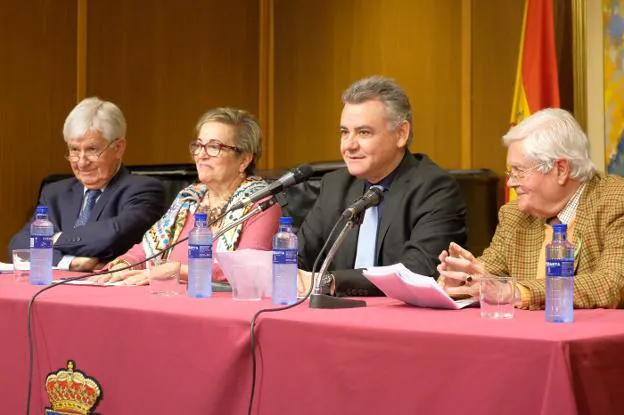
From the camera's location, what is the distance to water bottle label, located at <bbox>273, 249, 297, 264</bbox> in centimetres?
263

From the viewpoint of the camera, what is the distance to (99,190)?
4.57 metres

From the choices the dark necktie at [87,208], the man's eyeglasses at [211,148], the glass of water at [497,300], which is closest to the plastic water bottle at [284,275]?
the glass of water at [497,300]

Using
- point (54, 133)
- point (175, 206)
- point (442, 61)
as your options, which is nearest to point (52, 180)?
point (54, 133)

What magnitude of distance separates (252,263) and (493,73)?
3.06 metres

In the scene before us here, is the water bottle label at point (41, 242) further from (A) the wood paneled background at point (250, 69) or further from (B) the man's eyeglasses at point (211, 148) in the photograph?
(A) the wood paneled background at point (250, 69)

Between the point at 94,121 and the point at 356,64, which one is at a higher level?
the point at 356,64

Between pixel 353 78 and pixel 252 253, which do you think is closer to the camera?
pixel 252 253

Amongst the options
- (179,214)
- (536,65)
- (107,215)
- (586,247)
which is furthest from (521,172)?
(107,215)

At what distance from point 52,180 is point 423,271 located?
2897 mm

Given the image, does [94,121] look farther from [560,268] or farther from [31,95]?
[560,268]

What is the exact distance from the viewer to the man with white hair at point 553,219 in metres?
2.64

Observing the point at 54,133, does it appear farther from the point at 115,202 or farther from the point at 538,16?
the point at 538,16

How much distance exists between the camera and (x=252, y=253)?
2770 mm

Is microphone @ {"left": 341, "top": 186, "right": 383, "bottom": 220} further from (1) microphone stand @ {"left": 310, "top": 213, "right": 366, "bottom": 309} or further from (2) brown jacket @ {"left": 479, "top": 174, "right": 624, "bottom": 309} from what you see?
(2) brown jacket @ {"left": 479, "top": 174, "right": 624, "bottom": 309}
